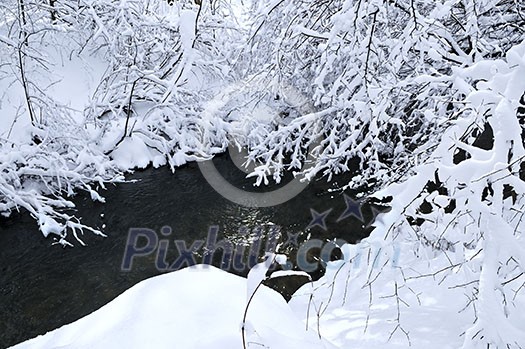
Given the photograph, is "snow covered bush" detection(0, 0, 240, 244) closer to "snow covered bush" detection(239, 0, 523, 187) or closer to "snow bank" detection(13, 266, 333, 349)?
"snow covered bush" detection(239, 0, 523, 187)

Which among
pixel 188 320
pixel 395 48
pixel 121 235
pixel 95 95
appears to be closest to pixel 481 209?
pixel 188 320

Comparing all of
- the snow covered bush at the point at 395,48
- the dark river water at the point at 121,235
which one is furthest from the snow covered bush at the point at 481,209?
the dark river water at the point at 121,235

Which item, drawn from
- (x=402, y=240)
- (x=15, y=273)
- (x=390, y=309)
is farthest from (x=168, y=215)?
(x=390, y=309)

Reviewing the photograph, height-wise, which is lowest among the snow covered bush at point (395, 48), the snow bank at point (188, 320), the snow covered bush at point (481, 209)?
the snow bank at point (188, 320)

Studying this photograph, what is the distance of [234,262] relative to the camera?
599cm

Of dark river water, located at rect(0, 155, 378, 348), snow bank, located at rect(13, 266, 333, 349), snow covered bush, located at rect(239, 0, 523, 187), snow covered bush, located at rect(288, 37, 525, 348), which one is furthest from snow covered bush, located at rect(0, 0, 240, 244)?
snow covered bush, located at rect(288, 37, 525, 348)

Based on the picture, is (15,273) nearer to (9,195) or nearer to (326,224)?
(9,195)

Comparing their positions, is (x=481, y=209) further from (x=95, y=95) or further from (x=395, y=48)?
(x=95, y=95)

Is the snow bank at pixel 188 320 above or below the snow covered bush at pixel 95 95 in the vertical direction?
below

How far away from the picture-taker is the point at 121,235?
6.52 meters

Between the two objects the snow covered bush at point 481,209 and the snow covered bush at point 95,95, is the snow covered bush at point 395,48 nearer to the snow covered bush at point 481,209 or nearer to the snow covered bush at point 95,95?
the snow covered bush at point 481,209

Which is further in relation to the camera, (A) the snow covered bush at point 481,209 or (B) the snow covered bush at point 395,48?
(B) the snow covered bush at point 395,48

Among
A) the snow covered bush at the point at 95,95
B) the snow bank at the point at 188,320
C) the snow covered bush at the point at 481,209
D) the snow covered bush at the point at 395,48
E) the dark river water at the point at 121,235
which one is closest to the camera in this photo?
the snow covered bush at the point at 481,209

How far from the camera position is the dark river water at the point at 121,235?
209 inches
